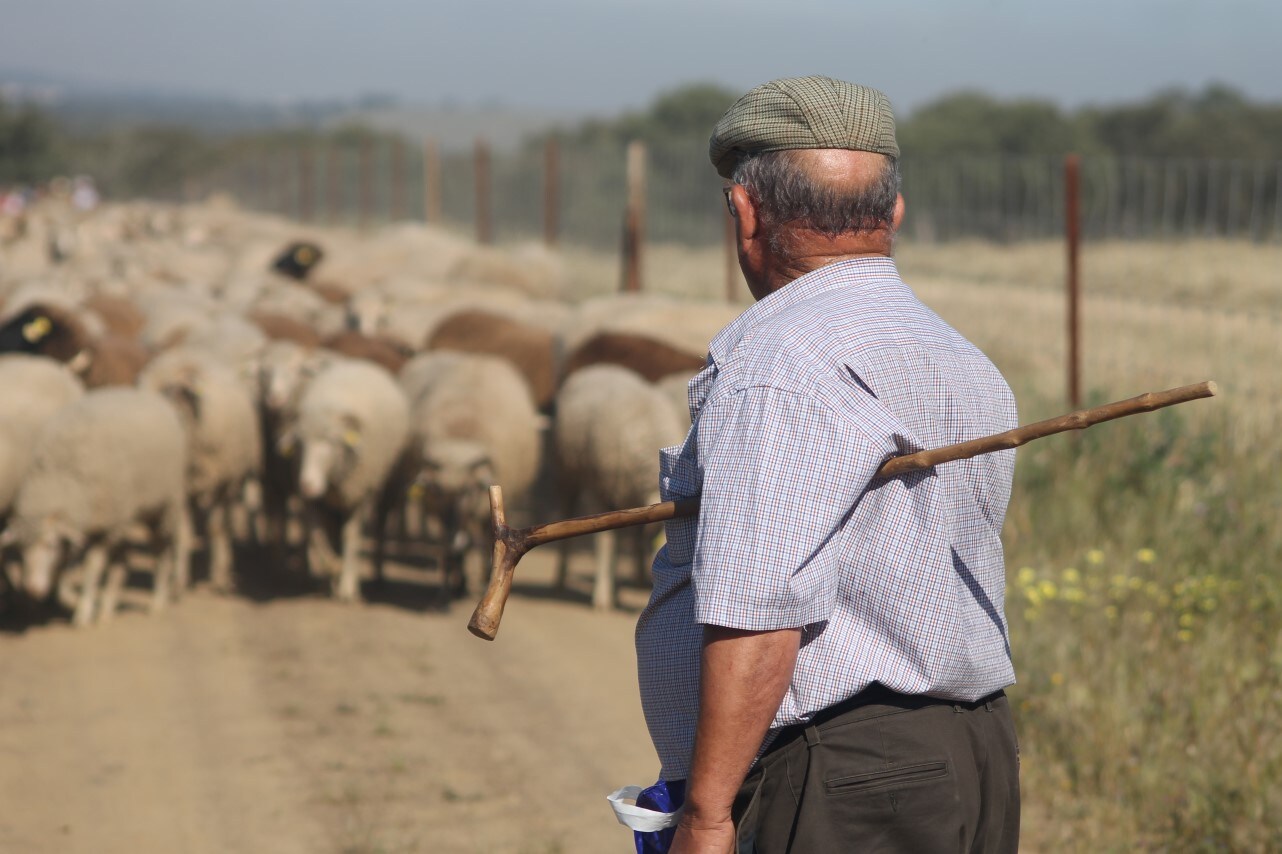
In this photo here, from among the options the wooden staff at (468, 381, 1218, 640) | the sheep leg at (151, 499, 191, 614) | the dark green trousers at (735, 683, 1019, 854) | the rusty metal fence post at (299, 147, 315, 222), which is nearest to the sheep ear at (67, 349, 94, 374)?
the sheep leg at (151, 499, 191, 614)

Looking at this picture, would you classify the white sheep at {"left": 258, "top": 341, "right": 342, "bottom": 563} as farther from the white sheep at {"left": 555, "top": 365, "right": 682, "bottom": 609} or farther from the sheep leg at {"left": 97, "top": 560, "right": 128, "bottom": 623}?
the white sheep at {"left": 555, "top": 365, "right": 682, "bottom": 609}

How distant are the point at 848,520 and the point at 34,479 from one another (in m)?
6.38

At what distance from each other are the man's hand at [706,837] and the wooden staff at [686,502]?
1.42 ft

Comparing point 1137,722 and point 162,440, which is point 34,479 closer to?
point 162,440

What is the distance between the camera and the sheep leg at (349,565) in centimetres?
789

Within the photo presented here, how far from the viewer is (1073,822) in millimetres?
4184

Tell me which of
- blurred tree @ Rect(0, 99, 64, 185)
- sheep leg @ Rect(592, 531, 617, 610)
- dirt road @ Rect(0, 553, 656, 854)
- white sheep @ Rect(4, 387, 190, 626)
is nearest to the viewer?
dirt road @ Rect(0, 553, 656, 854)

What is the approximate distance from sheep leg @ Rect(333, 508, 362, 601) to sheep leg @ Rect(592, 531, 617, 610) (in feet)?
4.97

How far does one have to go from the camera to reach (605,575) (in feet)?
24.9

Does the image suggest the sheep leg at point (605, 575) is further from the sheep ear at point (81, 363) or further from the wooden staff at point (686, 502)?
the wooden staff at point (686, 502)

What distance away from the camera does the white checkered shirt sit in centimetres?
183

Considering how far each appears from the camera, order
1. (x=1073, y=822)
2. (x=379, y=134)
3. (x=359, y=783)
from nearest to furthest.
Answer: (x=1073, y=822) < (x=359, y=783) < (x=379, y=134)

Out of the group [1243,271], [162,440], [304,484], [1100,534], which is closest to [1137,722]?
[1100,534]

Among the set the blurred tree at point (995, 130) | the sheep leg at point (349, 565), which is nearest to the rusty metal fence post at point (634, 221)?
the sheep leg at point (349, 565)
